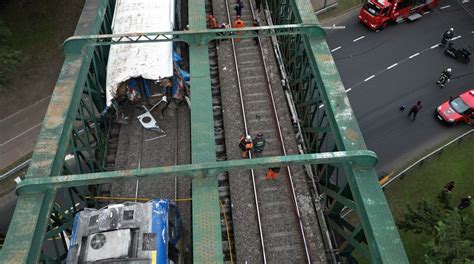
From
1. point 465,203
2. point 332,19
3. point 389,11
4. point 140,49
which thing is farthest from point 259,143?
point 389,11

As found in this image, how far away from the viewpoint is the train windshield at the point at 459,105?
1067 inches

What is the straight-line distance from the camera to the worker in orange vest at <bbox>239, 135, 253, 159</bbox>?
1648 cm

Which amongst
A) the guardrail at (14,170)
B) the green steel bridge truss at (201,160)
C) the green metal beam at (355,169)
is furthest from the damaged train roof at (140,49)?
the guardrail at (14,170)

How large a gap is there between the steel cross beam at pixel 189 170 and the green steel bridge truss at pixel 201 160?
0.03 metres

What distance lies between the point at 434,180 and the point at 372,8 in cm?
1658

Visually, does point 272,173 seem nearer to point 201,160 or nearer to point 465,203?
point 201,160

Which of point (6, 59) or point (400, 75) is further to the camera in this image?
point (400, 75)

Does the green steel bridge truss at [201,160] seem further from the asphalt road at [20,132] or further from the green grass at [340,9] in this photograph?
the green grass at [340,9]

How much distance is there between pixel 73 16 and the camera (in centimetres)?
3341

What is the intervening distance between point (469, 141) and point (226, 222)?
20140 millimetres

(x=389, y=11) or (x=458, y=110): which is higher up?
(x=389, y=11)

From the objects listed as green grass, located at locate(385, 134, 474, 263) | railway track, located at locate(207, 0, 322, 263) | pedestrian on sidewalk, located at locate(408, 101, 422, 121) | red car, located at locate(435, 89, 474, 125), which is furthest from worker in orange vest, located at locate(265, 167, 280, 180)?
red car, located at locate(435, 89, 474, 125)

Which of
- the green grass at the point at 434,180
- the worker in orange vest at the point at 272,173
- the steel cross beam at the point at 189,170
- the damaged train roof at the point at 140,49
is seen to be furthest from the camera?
the green grass at the point at 434,180

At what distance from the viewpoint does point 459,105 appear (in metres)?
27.4
